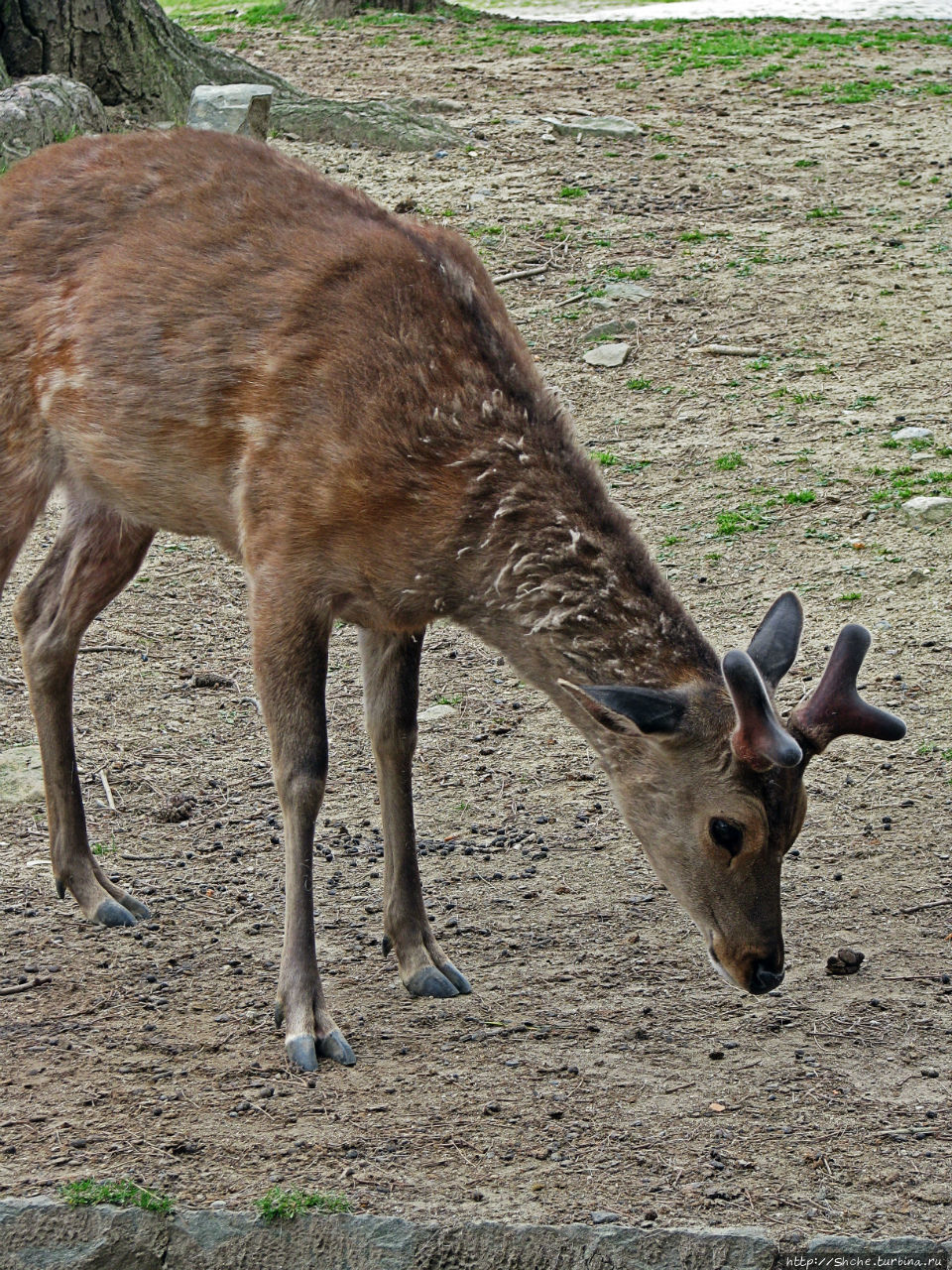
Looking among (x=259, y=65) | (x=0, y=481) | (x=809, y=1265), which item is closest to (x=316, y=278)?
(x=0, y=481)

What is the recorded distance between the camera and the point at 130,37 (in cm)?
1178

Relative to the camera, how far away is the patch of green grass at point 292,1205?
145 inches

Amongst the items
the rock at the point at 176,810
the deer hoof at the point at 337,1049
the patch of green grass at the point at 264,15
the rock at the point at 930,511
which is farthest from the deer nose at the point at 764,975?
the patch of green grass at the point at 264,15

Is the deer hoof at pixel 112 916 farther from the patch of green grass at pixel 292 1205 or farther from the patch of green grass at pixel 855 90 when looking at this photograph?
the patch of green grass at pixel 855 90

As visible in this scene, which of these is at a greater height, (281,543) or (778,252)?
(281,543)

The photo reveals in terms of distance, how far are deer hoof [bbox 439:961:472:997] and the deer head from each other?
33.3 inches

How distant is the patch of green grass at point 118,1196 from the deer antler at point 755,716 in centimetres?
175

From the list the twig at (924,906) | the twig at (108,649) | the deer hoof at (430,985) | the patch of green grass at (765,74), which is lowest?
the twig at (108,649)

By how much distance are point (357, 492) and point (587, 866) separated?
178cm

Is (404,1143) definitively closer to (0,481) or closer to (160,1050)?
(160,1050)

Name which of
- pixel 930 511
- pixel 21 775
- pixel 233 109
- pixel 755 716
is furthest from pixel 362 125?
pixel 755 716

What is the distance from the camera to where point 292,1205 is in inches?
145

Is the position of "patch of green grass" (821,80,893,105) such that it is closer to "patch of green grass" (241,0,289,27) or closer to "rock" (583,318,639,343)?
"rock" (583,318,639,343)

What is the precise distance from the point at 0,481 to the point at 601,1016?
8.16ft
